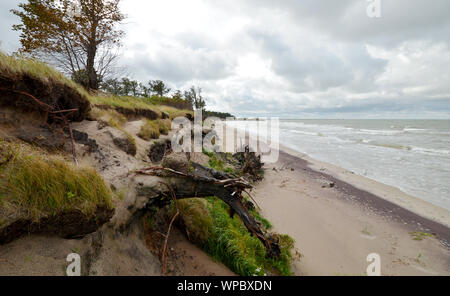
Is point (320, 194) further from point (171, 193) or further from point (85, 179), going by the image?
point (85, 179)

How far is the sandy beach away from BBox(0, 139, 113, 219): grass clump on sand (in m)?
4.12

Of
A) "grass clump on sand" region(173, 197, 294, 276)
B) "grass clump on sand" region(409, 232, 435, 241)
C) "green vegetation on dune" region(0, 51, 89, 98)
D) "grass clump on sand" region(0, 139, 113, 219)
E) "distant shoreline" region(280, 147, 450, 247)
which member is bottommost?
"grass clump on sand" region(409, 232, 435, 241)

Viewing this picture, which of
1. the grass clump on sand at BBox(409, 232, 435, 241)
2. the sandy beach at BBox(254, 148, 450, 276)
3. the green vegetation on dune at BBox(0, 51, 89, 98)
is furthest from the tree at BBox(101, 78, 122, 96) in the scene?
the grass clump on sand at BBox(409, 232, 435, 241)

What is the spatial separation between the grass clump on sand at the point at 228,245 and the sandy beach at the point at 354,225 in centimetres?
68

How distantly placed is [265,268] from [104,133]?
466cm

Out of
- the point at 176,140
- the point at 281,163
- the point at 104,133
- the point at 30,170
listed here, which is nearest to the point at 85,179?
the point at 30,170

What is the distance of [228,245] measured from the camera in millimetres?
3414

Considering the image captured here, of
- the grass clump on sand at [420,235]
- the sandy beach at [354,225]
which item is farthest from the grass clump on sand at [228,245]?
the grass clump on sand at [420,235]

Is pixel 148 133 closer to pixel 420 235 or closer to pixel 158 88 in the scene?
pixel 420 235

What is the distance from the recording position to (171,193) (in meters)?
2.98

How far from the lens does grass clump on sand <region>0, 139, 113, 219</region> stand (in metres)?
1.61

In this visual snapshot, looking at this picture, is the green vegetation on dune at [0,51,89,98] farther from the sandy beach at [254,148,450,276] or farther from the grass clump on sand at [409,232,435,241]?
the grass clump on sand at [409,232,435,241]

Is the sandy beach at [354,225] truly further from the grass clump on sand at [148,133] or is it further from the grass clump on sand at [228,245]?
the grass clump on sand at [148,133]
